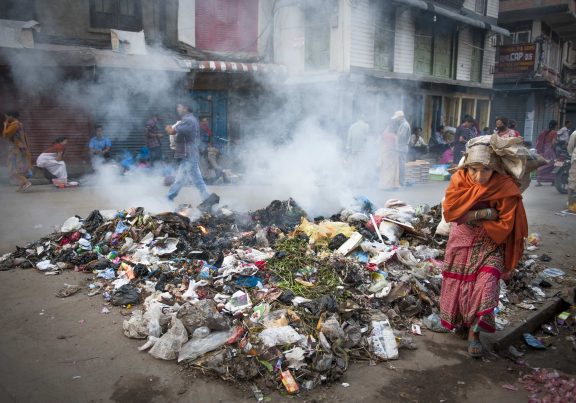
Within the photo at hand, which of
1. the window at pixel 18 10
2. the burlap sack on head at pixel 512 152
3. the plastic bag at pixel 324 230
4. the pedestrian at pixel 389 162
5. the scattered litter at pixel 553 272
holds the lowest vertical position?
the scattered litter at pixel 553 272

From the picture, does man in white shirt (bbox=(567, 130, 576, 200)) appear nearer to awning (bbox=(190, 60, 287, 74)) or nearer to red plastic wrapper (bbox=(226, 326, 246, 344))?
red plastic wrapper (bbox=(226, 326, 246, 344))

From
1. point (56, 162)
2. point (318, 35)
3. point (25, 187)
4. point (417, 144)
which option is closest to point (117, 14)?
point (56, 162)

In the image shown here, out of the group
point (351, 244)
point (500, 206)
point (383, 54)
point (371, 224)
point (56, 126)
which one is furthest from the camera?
point (383, 54)

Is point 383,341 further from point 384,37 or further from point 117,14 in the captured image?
point 384,37

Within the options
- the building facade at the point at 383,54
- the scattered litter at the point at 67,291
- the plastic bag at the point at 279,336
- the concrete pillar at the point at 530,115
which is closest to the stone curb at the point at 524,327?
the plastic bag at the point at 279,336

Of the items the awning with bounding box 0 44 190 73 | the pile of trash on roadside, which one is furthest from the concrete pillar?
the pile of trash on roadside

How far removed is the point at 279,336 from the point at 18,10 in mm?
10239

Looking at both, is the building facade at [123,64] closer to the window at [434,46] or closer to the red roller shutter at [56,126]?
the red roller shutter at [56,126]

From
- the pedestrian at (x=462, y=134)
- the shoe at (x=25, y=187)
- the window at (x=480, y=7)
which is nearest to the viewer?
the shoe at (x=25, y=187)

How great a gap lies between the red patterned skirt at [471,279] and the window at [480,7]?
56.6 ft

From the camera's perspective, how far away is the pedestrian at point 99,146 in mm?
10570

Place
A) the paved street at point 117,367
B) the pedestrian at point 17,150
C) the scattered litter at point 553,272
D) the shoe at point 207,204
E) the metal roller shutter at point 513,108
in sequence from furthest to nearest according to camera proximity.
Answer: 1. the metal roller shutter at point 513,108
2. the pedestrian at point 17,150
3. the shoe at point 207,204
4. the scattered litter at point 553,272
5. the paved street at point 117,367

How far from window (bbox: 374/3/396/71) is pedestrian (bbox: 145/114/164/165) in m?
6.56

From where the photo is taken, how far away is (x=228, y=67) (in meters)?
11.7
